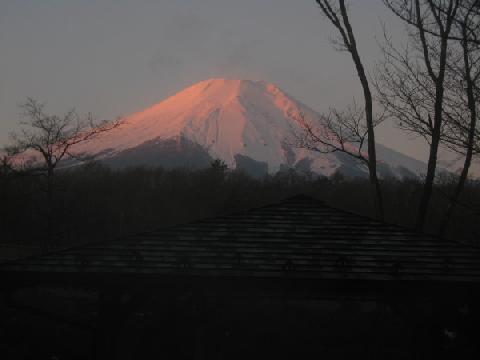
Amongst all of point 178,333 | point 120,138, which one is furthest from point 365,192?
point 120,138

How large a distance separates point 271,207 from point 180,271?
100 inches

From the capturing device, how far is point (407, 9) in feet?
45.1

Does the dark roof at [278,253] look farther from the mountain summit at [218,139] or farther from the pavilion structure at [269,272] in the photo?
the mountain summit at [218,139]

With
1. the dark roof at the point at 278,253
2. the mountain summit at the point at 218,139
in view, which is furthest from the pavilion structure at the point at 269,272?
the mountain summit at the point at 218,139

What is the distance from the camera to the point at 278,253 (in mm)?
7867

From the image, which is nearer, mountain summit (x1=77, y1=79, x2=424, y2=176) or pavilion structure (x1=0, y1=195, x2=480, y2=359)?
pavilion structure (x1=0, y1=195, x2=480, y2=359)

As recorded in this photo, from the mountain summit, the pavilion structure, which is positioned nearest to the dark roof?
the pavilion structure

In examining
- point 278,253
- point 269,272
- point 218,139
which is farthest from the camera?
point 218,139

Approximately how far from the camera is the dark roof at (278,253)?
742 centimetres

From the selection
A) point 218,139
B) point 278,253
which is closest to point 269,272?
point 278,253

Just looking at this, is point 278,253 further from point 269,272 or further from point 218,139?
point 218,139

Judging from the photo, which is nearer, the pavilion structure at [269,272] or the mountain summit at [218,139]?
the pavilion structure at [269,272]

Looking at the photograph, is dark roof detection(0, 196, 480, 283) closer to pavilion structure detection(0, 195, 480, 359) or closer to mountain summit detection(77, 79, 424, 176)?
pavilion structure detection(0, 195, 480, 359)

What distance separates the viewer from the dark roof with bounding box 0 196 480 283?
742 cm
